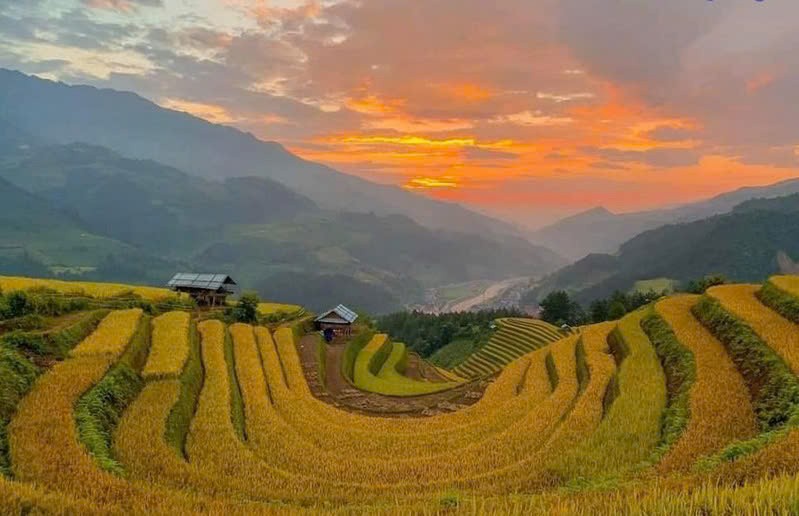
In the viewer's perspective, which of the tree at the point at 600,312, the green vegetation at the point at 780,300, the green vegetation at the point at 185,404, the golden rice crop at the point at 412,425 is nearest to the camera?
the green vegetation at the point at 185,404

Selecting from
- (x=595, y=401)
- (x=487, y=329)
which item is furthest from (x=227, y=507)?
(x=487, y=329)

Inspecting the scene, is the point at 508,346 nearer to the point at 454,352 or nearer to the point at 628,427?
the point at 454,352

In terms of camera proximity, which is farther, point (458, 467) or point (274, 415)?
point (274, 415)

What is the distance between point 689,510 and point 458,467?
8.44 meters

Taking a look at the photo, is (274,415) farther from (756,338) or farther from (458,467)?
(756,338)

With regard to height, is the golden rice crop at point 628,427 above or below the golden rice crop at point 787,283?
below

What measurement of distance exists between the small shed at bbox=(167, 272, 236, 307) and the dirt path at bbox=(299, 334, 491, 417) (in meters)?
17.7

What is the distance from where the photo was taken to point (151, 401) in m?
16.8

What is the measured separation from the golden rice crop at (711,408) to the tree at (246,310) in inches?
1296

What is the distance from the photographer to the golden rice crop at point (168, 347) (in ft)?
64.4

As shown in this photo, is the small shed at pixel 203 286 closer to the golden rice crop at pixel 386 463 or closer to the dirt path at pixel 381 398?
the dirt path at pixel 381 398

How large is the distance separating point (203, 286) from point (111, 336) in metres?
25.5

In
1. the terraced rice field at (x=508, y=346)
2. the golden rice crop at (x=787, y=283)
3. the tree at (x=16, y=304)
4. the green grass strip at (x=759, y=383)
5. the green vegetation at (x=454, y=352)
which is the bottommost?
the green vegetation at (x=454, y=352)

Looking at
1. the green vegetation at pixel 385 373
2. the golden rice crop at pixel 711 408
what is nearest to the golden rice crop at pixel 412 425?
the golden rice crop at pixel 711 408
